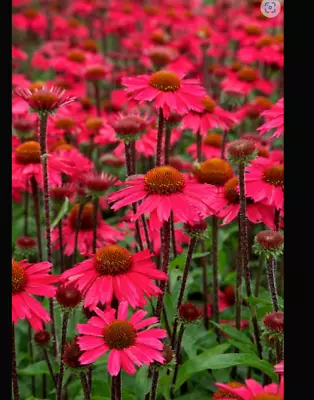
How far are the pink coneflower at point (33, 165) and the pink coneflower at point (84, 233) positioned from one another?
0.14 m

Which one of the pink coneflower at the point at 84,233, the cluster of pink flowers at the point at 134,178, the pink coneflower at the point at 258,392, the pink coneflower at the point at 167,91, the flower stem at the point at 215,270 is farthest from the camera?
the pink coneflower at the point at 84,233

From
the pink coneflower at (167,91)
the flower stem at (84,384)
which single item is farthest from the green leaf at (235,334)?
the pink coneflower at (167,91)

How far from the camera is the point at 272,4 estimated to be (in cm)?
136

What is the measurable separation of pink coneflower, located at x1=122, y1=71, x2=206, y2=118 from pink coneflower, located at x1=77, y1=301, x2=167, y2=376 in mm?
467

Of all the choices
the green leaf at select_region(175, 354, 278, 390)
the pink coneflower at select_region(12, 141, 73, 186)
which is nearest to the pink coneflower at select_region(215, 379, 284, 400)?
the green leaf at select_region(175, 354, 278, 390)

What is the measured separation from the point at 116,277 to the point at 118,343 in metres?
0.14

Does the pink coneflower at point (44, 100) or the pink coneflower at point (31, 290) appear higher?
the pink coneflower at point (44, 100)

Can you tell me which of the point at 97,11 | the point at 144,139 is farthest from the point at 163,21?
the point at 144,139

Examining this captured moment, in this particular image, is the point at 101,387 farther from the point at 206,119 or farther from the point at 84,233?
the point at 206,119

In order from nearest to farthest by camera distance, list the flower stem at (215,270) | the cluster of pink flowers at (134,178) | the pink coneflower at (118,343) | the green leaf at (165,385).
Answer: the pink coneflower at (118,343)
the cluster of pink flowers at (134,178)
the green leaf at (165,385)
the flower stem at (215,270)

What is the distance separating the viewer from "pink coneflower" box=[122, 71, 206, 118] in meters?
1.38

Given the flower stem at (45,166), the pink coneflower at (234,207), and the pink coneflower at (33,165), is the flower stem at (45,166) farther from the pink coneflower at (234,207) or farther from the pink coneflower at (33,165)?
the pink coneflower at (234,207)

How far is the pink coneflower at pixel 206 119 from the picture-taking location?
1707mm

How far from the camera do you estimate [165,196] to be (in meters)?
1.20
